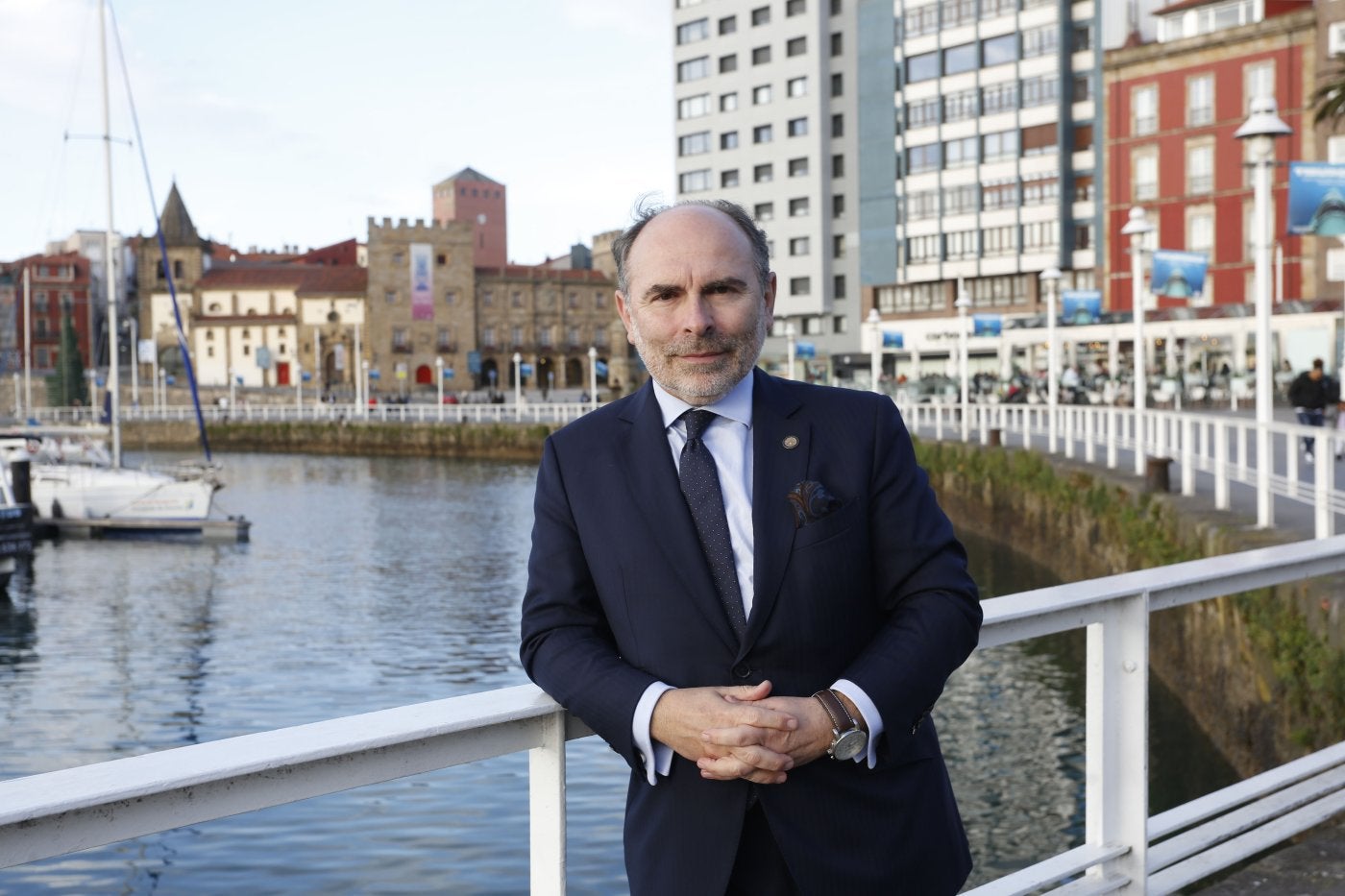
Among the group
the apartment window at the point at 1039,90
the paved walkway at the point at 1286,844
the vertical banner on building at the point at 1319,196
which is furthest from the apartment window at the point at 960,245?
the vertical banner on building at the point at 1319,196

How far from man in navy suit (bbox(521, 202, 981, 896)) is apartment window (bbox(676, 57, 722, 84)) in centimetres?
8255

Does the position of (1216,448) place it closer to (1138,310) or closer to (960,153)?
(1138,310)

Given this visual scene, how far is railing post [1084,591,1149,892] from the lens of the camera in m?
3.22

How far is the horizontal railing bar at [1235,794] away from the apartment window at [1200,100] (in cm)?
5271

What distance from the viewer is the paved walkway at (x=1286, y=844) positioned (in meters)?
3.74

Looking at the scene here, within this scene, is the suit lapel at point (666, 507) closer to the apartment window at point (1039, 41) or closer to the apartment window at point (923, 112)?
the apartment window at point (1039, 41)

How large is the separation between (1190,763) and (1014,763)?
1.32 m

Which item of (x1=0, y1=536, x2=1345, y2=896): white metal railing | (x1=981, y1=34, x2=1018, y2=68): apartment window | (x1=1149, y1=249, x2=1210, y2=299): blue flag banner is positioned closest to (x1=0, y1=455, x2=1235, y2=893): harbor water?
(x1=0, y1=536, x2=1345, y2=896): white metal railing

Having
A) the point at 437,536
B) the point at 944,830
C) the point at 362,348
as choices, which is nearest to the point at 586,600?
the point at 944,830

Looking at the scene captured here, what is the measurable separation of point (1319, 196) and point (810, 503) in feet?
51.6

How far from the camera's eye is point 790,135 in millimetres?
78250

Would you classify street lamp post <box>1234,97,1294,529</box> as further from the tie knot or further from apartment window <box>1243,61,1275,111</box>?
apartment window <box>1243,61,1275,111</box>

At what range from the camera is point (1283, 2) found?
167 feet

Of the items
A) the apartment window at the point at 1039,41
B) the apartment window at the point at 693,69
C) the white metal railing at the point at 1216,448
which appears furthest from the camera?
the apartment window at the point at 693,69
